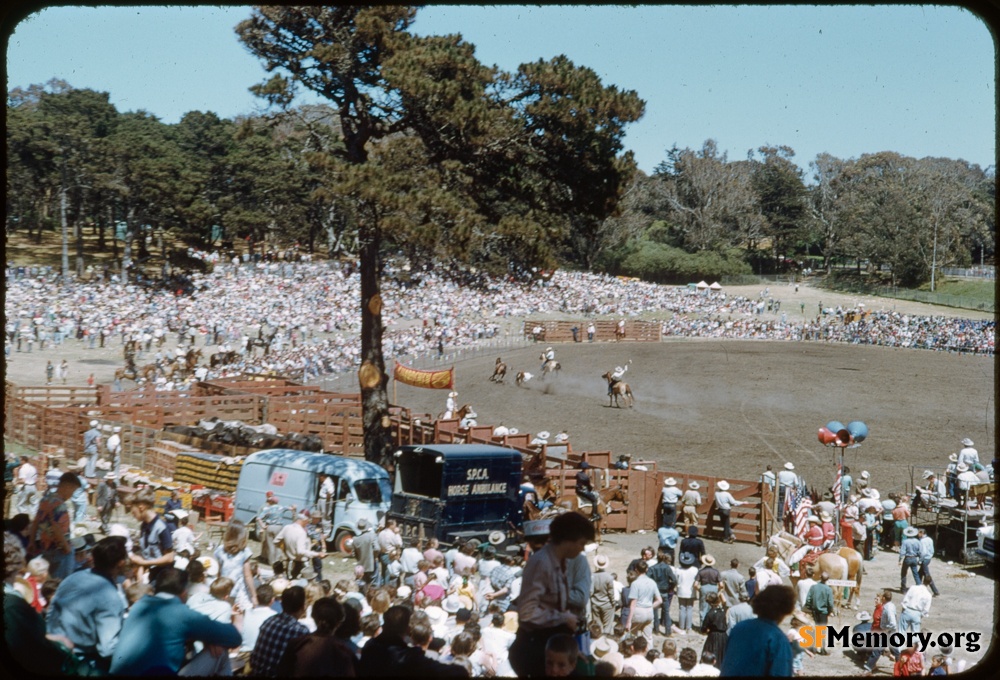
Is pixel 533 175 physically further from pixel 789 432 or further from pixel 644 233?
pixel 644 233

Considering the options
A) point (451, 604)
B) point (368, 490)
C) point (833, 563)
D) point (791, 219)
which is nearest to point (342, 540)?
point (368, 490)

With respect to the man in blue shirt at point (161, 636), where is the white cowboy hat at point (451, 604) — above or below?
below

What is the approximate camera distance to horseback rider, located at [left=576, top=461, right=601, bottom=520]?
19417mm

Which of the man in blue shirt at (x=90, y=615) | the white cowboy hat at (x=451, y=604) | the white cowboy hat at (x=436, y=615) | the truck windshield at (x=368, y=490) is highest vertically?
the man in blue shirt at (x=90, y=615)

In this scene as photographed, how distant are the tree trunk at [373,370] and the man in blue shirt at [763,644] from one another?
56.4 ft

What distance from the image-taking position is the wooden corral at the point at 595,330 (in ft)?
192

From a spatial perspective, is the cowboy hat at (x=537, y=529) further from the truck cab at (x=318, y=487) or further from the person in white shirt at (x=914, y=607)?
the truck cab at (x=318, y=487)

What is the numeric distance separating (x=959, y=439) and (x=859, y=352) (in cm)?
2599

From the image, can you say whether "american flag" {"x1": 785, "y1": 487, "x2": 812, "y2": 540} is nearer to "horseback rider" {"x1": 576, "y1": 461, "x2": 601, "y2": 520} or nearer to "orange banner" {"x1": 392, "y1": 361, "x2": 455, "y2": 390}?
"horseback rider" {"x1": 576, "y1": 461, "x2": 601, "y2": 520}

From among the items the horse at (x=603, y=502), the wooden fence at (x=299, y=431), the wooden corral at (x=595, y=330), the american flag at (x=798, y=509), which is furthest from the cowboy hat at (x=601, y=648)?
the wooden corral at (x=595, y=330)

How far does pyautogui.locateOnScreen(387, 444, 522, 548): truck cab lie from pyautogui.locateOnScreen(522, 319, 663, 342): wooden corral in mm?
40075

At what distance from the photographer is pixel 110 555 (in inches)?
231

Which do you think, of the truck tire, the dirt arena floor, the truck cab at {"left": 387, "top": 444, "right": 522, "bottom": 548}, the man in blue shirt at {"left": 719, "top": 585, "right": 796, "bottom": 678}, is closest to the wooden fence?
the dirt arena floor

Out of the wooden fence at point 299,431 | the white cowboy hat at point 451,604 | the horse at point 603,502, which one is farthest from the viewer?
the wooden fence at point 299,431
